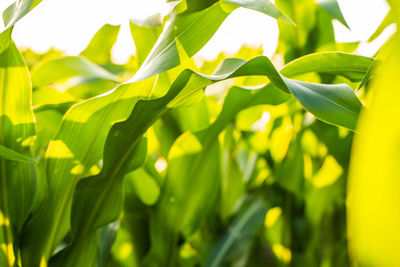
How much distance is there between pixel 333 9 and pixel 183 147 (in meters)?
0.27

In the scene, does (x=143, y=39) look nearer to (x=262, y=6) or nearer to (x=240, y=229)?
(x=262, y=6)

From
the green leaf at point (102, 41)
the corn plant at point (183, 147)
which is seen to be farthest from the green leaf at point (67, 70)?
the green leaf at point (102, 41)

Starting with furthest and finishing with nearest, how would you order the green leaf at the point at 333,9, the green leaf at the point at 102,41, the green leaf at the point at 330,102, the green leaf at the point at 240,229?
the green leaf at the point at 102,41 → the green leaf at the point at 240,229 → the green leaf at the point at 333,9 → the green leaf at the point at 330,102

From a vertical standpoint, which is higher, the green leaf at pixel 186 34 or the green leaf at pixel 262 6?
the green leaf at pixel 262 6

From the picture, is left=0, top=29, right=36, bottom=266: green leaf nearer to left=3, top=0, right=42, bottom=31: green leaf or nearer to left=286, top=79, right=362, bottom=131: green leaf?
left=3, top=0, right=42, bottom=31: green leaf

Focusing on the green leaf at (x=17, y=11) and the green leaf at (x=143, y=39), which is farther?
the green leaf at (x=143, y=39)

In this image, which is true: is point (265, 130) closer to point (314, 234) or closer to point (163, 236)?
point (314, 234)

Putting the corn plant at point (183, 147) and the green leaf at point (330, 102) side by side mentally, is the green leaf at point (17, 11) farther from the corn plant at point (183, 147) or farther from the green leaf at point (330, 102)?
the green leaf at point (330, 102)

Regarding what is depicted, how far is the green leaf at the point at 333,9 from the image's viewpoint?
1.73ft

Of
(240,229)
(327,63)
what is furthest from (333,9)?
(240,229)

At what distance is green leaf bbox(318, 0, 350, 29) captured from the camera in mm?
528

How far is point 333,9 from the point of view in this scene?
535 millimetres

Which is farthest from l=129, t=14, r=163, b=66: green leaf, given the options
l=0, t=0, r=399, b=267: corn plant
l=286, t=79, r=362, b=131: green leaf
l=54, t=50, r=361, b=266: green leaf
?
l=286, t=79, r=362, b=131: green leaf

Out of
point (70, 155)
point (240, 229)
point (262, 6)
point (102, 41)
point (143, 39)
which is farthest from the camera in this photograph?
point (102, 41)
